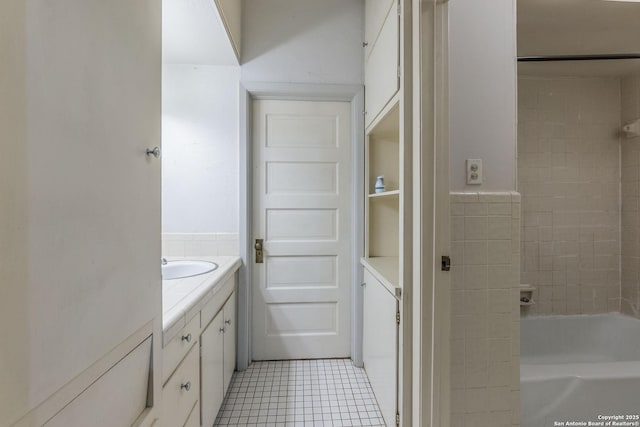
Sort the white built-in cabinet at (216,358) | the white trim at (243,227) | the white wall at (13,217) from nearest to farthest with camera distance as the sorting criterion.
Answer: the white wall at (13,217), the white built-in cabinet at (216,358), the white trim at (243,227)

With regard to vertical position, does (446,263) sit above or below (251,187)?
below

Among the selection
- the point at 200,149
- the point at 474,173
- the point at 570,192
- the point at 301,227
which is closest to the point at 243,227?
the point at 301,227

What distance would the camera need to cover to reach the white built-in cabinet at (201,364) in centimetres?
94

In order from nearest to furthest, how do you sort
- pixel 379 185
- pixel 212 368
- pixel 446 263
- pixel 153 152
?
pixel 153 152
pixel 446 263
pixel 212 368
pixel 379 185

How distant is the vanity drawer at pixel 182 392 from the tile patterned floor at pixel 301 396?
594mm

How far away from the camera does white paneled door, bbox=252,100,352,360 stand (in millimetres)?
2117

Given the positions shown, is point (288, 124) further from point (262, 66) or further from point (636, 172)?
point (636, 172)

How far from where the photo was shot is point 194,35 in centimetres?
171

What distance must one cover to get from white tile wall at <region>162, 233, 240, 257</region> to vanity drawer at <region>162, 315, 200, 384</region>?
0.91 m

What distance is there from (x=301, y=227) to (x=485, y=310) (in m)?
1.30

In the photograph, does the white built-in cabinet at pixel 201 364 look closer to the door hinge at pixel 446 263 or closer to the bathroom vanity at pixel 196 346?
the bathroom vanity at pixel 196 346

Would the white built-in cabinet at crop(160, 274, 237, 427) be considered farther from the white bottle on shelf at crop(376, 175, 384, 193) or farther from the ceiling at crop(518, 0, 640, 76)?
the ceiling at crop(518, 0, 640, 76)

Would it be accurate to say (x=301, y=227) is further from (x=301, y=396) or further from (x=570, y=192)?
(x=570, y=192)

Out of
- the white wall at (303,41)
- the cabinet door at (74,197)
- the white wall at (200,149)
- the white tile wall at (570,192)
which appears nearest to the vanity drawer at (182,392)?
the cabinet door at (74,197)
